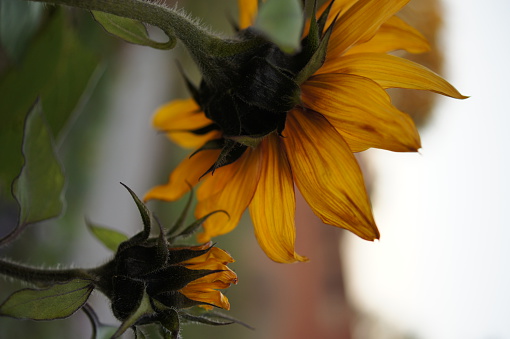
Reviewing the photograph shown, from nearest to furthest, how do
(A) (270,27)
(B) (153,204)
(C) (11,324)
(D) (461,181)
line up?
(A) (270,27)
(C) (11,324)
(D) (461,181)
(B) (153,204)

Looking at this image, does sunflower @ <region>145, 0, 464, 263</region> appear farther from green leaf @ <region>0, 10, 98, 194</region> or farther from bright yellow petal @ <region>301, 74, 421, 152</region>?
green leaf @ <region>0, 10, 98, 194</region>

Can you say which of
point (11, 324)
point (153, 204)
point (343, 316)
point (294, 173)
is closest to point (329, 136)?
point (294, 173)

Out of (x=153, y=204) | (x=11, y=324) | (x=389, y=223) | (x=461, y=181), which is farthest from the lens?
(x=153, y=204)

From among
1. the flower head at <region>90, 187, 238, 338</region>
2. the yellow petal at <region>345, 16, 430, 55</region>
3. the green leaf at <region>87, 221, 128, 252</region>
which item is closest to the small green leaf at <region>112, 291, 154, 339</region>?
the flower head at <region>90, 187, 238, 338</region>

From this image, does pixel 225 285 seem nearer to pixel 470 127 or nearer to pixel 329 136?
pixel 329 136

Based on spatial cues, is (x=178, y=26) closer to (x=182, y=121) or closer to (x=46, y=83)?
(x=182, y=121)

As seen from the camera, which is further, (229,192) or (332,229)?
(332,229)

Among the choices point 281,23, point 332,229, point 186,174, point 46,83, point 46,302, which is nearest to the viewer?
point 281,23

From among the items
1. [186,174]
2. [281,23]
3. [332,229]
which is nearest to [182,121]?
[186,174]
